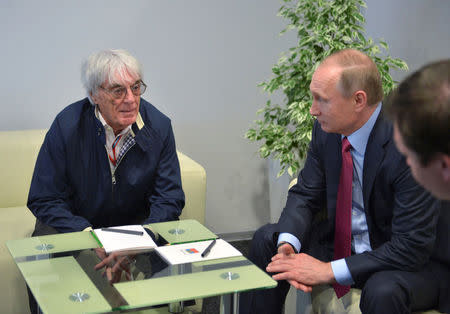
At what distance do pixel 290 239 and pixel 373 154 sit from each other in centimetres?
48

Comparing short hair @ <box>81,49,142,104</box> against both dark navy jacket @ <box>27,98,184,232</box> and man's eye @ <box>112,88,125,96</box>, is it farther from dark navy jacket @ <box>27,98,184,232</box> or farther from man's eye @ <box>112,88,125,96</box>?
dark navy jacket @ <box>27,98,184,232</box>

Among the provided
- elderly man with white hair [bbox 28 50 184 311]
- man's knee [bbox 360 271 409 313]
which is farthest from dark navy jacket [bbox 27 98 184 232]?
man's knee [bbox 360 271 409 313]

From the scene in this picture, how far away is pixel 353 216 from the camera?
264cm

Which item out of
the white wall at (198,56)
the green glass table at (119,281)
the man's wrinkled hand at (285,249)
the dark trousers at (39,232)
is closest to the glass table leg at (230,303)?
the green glass table at (119,281)

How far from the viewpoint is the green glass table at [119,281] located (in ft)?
6.45

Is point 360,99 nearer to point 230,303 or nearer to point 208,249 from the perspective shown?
point 208,249

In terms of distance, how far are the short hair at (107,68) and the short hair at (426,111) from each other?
1.80m

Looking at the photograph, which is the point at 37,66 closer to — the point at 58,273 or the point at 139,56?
the point at 139,56

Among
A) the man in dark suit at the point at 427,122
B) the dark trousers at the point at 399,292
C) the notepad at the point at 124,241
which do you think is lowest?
the dark trousers at the point at 399,292

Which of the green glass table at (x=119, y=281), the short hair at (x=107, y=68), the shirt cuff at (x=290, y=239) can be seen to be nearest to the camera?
the green glass table at (x=119, y=281)

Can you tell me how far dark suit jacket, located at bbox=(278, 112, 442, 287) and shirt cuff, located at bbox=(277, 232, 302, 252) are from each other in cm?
2

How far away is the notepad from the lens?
93.7 inches

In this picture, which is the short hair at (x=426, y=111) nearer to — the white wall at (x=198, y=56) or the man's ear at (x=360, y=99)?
the man's ear at (x=360, y=99)

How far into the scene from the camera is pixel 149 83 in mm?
4109
